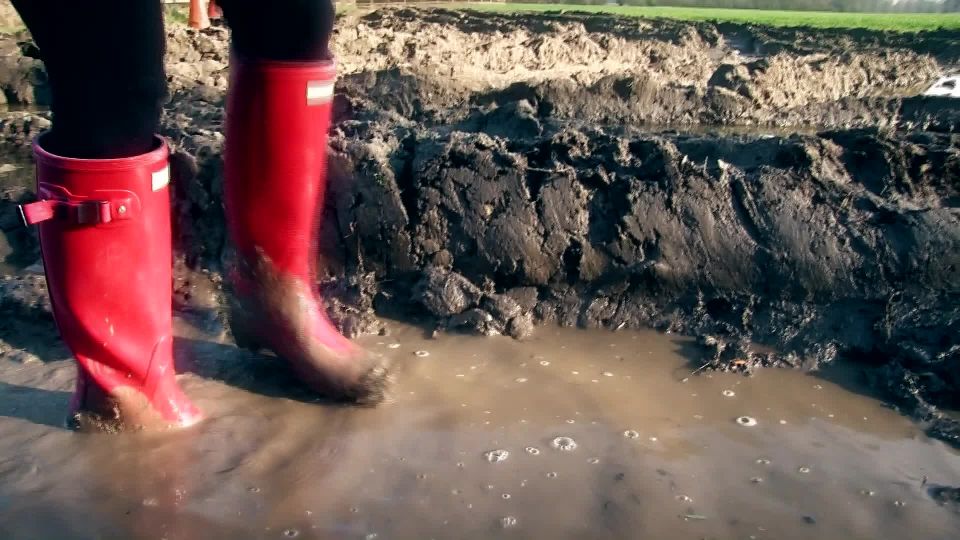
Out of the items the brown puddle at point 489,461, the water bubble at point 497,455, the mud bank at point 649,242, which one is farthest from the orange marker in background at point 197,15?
the water bubble at point 497,455

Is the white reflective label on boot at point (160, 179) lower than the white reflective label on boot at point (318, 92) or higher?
lower

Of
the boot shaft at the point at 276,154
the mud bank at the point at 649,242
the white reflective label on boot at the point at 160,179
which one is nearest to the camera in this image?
the white reflective label on boot at the point at 160,179

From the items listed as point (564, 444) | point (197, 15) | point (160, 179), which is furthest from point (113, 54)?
point (197, 15)

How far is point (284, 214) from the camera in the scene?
6.16ft

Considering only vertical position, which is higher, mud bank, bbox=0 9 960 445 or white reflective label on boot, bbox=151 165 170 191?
white reflective label on boot, bbox=151 165 170 191

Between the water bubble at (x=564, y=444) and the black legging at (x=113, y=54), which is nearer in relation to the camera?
the black legging at (x=113, y=54)

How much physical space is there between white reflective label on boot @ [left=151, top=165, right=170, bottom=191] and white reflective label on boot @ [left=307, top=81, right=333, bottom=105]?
34 centimetres

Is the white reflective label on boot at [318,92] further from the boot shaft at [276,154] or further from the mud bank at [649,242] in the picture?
the mud bank at [649,242]

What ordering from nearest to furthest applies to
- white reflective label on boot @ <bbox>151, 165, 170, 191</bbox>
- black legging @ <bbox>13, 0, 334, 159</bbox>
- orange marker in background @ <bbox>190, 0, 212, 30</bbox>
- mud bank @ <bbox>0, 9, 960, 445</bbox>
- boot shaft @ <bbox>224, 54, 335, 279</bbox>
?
black legging @ <bbox>13, 0, 334, 159</bbox> → white reflective label on boot @ <bbox>151, 165, 170, 191</bbox> → boot shaft @ <bbox>224, 54, 335, 279</bbox> → mud bank @ <bbox>0, 9, 960, 445</bbox> → orange marker in background @ <bbox>190, 0, 212, 30</bbox>

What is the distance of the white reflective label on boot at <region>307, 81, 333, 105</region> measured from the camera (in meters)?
1.80

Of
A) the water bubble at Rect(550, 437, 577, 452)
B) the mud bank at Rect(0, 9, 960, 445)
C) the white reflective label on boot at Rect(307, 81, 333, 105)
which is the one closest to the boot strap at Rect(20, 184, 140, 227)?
the white reflective label on boot at Rect(307, 81, 333, 105)

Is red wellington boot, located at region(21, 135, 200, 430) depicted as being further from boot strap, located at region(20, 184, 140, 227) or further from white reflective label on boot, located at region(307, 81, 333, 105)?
white reflective label on boot, located at region(307, 81, 333, 105)

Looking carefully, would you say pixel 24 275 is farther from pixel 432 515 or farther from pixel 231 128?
pixel 432 515

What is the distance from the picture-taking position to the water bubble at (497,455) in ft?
5.70
